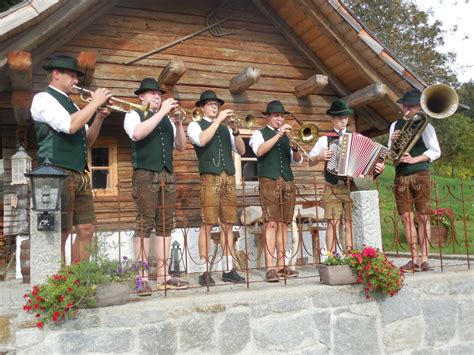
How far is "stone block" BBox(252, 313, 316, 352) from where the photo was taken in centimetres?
344

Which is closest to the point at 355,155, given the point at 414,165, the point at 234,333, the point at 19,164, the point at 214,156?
the point at 414,165

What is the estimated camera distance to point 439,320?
399cm

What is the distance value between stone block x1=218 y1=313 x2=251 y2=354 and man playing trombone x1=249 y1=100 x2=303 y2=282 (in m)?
0.68

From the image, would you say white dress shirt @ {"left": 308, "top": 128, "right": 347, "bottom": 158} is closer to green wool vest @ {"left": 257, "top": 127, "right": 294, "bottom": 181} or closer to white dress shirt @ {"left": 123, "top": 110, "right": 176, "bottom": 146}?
green wool vest @ {"left": 257, "top": 127, "right": 294, "bottom": 181}

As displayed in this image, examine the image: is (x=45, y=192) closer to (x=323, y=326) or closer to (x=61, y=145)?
(x=61, y=145)

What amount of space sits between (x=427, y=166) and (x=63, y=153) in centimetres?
337

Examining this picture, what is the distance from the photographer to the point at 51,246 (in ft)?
10.3

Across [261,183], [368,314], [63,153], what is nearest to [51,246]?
[63,153]

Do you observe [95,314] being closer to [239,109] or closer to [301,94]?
[239,109]

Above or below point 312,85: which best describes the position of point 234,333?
below

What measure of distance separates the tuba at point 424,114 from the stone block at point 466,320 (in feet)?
4.81

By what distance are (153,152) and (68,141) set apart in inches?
28.5

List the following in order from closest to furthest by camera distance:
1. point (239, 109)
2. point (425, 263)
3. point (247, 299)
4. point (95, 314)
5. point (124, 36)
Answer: point (95, 314)
point (247, 299)
point (425, 263)
point (124, 36)
point (239, 109)

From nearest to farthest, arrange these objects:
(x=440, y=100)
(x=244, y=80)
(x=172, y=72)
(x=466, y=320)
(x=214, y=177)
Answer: (x=466, y=320) < (x=214, y=177) < (x=440, y=100) < (x=172, y=72) < (x=244, y=80)
